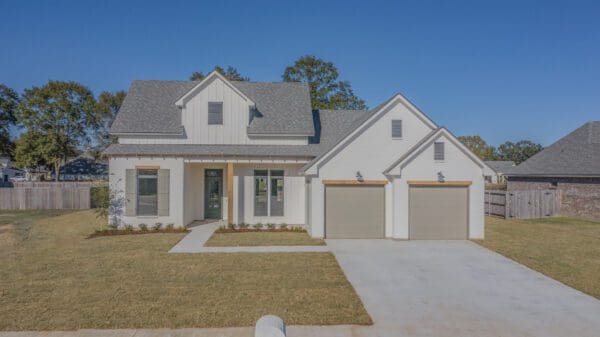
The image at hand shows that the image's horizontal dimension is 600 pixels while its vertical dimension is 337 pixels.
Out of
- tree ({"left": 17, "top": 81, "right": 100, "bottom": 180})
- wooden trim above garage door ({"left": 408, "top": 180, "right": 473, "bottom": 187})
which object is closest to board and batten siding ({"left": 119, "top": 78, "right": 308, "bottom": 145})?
wooden trim above garage door ({"left": 408, "top": 180, "right": 473, "bottom": 187})

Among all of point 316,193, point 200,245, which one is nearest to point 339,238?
point 316,193

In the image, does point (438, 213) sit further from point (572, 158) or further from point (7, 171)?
point (7, 171)

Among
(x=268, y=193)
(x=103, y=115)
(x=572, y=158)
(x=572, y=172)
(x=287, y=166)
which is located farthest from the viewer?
(x=103, y=115)

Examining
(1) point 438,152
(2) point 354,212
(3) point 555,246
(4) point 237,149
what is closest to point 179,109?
(4) point 237,149

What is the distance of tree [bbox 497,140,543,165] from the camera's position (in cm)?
7438

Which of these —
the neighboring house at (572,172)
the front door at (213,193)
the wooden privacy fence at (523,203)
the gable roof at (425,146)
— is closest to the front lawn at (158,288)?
the gable roof at (425,146)

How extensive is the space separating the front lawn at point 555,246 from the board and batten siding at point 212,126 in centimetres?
1165

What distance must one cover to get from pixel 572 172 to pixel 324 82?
2235 cm

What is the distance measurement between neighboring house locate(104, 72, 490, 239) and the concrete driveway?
103 inches

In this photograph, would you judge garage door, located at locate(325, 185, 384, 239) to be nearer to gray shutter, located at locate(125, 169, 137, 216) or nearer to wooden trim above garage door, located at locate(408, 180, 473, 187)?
wooden trim above garage door, located at locate(408, 180, 473, 187)

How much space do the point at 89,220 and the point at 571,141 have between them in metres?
31.0

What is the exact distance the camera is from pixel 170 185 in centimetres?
1477

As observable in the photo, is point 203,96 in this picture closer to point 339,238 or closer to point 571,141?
point 339,238

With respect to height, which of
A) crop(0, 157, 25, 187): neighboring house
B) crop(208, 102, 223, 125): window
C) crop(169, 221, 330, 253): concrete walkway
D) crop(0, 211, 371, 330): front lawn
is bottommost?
crop(169, 221, 330, 253): concrete walkway
